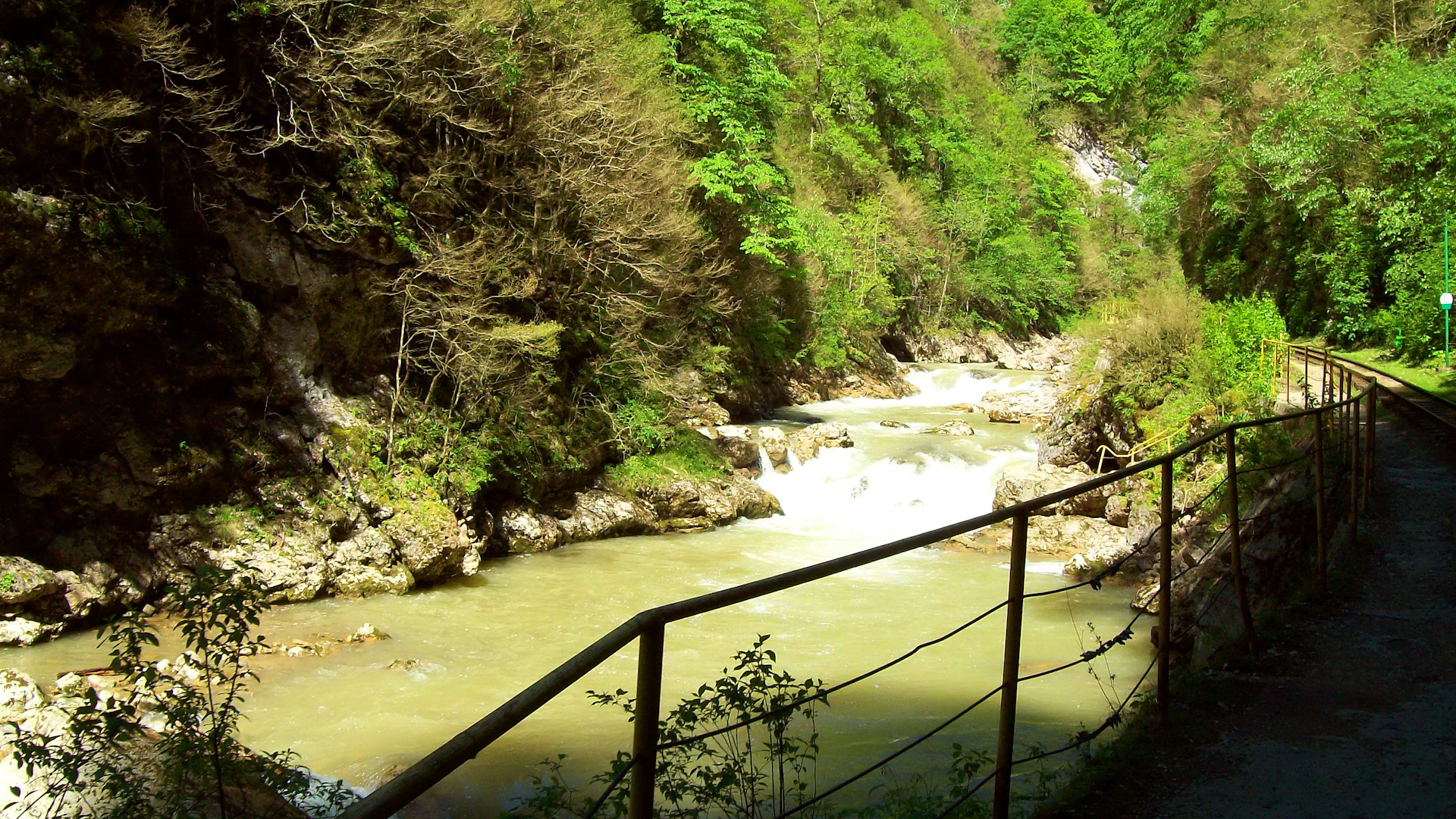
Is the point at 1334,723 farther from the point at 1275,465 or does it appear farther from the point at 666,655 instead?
the point at 666,655

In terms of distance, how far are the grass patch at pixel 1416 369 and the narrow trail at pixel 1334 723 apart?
1220 cm

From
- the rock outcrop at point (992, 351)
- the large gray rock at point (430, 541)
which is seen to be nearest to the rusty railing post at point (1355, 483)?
the large gray rock at point (430, 541)

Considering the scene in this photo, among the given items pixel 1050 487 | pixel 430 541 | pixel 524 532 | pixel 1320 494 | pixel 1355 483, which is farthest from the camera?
pixel 1050 487

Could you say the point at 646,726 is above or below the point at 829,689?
above

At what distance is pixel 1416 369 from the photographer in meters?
20.4

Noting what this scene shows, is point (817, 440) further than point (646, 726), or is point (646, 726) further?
point (817, 440)

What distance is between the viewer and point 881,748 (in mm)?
7504

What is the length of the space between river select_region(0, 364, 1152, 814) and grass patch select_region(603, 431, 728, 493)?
1.39 meters

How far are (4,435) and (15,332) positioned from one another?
1185 mm

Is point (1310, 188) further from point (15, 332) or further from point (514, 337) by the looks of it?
point (15, 332)

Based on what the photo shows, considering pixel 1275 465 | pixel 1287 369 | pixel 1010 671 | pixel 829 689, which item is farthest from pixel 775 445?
pixel 829 689

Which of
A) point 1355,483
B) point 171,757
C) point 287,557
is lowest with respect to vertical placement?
Answer: point 287,557

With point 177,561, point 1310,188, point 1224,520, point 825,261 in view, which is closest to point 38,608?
point 177,561

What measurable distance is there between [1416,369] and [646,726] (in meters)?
24.1
